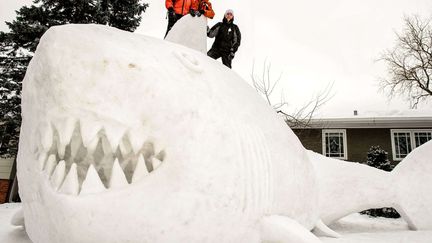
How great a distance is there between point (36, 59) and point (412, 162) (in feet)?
12.8

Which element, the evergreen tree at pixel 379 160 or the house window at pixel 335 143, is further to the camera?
the house window at pixel 335 143

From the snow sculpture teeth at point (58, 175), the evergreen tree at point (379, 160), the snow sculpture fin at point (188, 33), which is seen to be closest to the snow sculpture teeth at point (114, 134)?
the snow sculpture teeth at point (58, 175)

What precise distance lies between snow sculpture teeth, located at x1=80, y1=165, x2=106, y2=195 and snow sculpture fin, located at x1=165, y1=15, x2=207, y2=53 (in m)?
1.90

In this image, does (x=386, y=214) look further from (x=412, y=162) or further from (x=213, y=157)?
(x=213, y=157)

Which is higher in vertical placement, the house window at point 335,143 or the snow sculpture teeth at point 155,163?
Answer: the house window at point 335,143

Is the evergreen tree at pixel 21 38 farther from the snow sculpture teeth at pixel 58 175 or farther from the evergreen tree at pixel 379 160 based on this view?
the snow sculpture teeth at pixel 58 175

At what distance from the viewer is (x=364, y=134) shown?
16391mm

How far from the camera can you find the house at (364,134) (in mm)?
15688

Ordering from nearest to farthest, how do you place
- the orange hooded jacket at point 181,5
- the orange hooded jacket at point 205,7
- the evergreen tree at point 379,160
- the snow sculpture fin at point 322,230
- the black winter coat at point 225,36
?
the snow sculpture fin at point 322,230 < the orange hooded jacket at point 205,7 < the orange hooded jacket at point 181,5 < the black winter coat at point 225,36 < the evergreen tree at point 379,160

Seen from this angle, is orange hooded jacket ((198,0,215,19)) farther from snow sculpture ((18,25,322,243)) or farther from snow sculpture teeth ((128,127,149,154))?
snow sculpture teeth ((128,127,149,154))

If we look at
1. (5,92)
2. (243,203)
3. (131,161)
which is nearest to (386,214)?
(243,203)

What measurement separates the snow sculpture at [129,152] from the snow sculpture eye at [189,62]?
10 mm

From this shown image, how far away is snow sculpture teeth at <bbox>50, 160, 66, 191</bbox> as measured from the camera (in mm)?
1686

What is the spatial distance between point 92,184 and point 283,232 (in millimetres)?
1163
